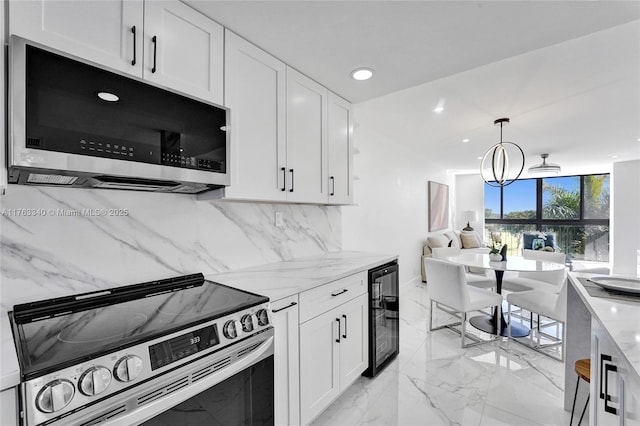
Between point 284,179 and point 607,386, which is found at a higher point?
point 284,179

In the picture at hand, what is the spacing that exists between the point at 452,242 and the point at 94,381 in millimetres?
6622

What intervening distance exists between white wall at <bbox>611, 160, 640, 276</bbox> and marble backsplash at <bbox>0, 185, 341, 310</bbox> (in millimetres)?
8046

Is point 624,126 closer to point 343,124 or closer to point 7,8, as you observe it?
point 343,124

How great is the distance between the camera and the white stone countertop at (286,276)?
1.02 meters

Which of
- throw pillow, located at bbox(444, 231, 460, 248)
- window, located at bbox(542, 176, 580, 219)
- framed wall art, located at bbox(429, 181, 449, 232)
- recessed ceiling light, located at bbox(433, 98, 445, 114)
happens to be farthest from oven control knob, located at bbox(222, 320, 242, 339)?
window, located at bbox(542, 176, 580, 219)

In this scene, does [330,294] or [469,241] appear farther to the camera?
[469,241]

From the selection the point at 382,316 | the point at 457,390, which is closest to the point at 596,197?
the point at 457,390

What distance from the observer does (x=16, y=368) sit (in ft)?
2.41

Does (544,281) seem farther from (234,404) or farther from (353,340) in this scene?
(234,404)

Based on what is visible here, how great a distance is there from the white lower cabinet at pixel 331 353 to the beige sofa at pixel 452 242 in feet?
11.7

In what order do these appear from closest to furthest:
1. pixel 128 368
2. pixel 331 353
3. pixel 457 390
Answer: pixel 128 368 → pixel 331 353 → pixel 457 390

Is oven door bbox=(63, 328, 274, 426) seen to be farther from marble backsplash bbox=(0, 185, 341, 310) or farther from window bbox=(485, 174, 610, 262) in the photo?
window bbox=(485, 174, 610, 262)

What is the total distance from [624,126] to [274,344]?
5189 millimetres

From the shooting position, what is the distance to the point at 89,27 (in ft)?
3.60
